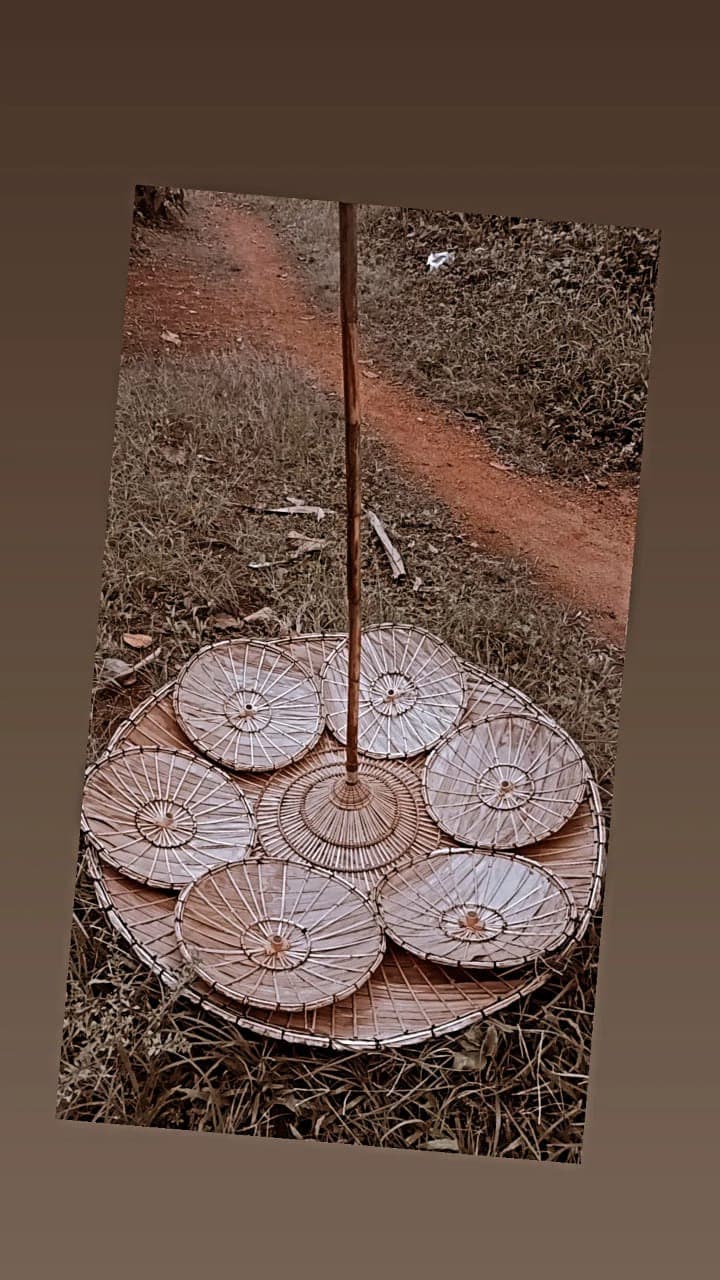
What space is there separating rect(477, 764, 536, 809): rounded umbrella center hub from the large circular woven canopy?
166 millimetres

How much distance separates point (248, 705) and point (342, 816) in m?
0.40

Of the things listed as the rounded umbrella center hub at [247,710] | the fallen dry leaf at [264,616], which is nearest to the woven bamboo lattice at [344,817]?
the rounded umbrella center hub at [247,710]

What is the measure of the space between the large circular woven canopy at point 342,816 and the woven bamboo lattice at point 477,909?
0.09 m

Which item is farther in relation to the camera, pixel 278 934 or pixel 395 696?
pixel 395 696

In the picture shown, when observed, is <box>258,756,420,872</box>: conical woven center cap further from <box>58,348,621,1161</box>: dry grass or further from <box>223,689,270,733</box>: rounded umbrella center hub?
<box>58,348,621,1161</box>: dry grass

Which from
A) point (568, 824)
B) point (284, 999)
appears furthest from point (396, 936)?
point (568, 824)

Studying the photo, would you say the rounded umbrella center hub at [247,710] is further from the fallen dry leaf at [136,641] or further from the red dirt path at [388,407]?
the red dirt path at [388,407]

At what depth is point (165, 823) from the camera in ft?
10.9

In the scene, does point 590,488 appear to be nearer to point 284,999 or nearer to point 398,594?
point 398,594

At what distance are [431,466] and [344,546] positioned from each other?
324 mm

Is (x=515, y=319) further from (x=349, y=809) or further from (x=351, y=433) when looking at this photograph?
(x=349, y=809)

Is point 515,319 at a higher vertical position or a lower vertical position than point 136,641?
higher

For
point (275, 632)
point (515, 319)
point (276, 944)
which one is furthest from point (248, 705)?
point (515, 319)

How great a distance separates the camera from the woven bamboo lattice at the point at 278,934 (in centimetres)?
305
